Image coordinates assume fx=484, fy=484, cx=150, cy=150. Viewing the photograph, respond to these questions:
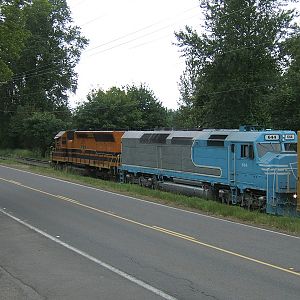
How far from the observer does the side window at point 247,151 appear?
826 inches

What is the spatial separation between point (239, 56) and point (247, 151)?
62.3 feet

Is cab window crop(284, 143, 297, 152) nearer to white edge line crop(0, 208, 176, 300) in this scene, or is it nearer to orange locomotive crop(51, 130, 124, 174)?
white edge line crop(0, 208, 176, 300)

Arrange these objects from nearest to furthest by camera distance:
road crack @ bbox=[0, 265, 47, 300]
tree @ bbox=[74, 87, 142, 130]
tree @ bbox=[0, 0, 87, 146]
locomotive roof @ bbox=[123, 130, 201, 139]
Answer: road crack @ bbox=[0, 265, 47, 300] → locomotive roof @ bbox=[123, 130, 201, 139] → tree @ bbox=[74, 87, 142, 130] → tree @ bbox=[0, 0, 87, 146]

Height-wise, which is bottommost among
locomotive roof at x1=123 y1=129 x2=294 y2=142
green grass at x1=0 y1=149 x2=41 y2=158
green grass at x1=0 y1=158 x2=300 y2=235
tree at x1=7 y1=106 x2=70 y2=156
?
green grass at x1=0 y1=158 x2=300 y2=235

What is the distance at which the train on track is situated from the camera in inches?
780

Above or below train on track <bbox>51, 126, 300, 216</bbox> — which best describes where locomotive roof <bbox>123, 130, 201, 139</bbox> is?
above

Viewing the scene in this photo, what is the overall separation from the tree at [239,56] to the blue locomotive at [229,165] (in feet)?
39.7

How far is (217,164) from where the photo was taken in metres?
23.2

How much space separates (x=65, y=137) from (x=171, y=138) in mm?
18466

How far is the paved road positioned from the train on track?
12.9ft

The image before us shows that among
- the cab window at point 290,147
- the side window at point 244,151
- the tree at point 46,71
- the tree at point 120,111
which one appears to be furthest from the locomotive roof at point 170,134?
the tree at point 46,71


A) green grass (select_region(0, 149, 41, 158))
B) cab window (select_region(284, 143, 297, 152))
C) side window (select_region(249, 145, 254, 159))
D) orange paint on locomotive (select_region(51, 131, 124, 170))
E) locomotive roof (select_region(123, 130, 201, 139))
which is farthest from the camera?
green grass (select_region(0, 149, 41, 158))

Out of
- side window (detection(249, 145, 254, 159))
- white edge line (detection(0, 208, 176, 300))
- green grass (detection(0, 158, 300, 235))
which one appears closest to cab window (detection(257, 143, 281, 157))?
side window (detection(249, 145, 254, 159))

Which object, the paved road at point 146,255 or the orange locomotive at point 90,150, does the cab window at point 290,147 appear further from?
the orange locomotive at point 90,150
